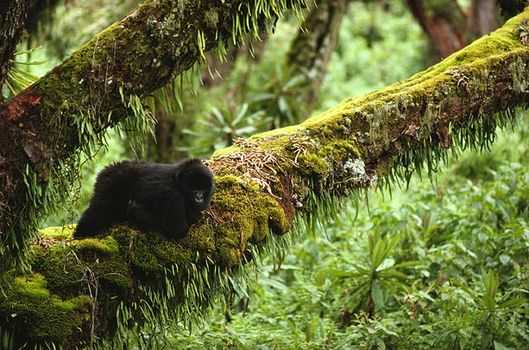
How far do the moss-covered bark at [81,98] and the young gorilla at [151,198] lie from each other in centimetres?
53

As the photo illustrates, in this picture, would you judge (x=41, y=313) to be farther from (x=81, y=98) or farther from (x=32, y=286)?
(x=81, y=98)

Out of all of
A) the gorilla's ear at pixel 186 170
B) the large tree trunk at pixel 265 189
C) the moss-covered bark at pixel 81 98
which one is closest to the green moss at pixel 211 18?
the moss-covered bark at pixel 81 98

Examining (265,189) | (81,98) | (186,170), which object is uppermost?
(81,98)

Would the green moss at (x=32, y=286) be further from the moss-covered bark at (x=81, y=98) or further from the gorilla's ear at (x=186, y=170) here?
the gorilla's ear at (x=186, y=170)

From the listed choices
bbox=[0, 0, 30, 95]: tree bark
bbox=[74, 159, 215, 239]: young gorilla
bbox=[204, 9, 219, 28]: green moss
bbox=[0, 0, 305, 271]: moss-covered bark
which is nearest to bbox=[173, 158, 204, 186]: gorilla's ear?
bbox=[74, 159, 215, 239]: young gorilla

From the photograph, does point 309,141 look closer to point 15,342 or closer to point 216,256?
point 216,256

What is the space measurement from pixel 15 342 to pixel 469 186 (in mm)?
5357

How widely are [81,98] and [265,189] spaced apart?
1367mm

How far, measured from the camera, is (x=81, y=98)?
3.74 meters

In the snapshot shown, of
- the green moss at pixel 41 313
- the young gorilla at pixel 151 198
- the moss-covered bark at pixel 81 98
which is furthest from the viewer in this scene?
the young gorilla at pixel 151 198

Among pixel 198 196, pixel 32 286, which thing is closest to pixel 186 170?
pixel 198 196

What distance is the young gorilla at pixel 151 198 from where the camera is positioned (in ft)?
14.0

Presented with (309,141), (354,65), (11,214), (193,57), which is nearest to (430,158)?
(309,141)

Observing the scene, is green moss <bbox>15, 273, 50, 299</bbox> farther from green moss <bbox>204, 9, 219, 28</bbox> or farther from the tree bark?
green moss <bbox>204, 9, 219, 28</bbox>
